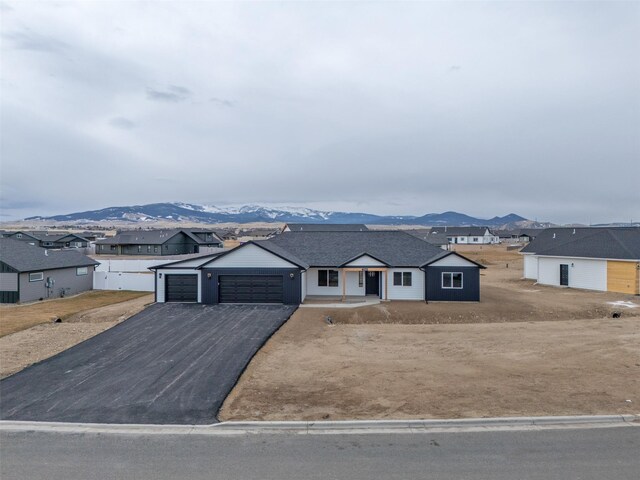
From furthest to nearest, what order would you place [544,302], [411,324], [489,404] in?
[544,302] < [411,324] < [489,404]

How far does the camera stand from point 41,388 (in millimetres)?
13766

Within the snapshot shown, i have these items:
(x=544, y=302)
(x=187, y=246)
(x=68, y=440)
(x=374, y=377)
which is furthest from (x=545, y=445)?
(x=187, y=246)

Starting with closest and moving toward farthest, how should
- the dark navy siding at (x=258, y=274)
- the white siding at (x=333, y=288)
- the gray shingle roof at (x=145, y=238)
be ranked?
the dark navy siding at (x=258, y=274), the white siding at (x=333, y=288), the gray shingle roof at (x=145, y=238)

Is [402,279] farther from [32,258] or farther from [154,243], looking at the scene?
[154,243]

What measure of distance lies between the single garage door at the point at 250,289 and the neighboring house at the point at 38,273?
17099 mm

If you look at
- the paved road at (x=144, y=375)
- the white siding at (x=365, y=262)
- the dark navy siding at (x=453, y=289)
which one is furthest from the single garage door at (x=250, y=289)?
the dark navy siding at (x=453, y=289)

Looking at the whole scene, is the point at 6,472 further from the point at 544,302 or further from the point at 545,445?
the point at 544,302

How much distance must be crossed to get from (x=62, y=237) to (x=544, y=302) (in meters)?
84.9

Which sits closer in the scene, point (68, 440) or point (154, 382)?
point (68, 440)

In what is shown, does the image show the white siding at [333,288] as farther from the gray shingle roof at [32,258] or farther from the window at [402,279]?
the gray shingle roof at [32,258]

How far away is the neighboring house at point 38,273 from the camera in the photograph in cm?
3344

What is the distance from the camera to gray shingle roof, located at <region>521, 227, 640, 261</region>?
34625mm

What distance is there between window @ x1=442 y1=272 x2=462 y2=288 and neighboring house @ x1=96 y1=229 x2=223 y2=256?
2148 inches

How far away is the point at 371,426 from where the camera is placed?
1043 centimetres
